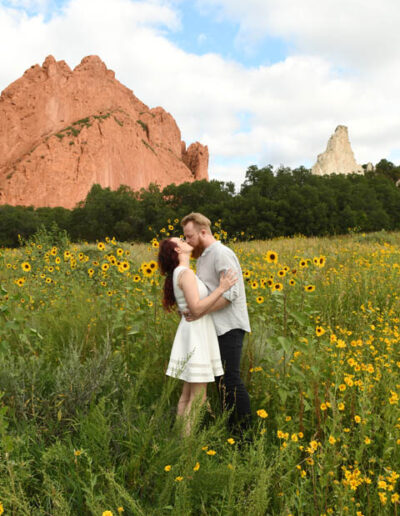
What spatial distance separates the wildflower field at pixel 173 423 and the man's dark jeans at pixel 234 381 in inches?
4.3

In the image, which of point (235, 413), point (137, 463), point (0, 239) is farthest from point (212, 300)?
point (0, 239)

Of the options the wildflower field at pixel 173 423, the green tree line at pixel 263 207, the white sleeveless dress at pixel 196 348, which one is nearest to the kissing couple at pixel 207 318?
the white sleeveless dress at pixel 196 348

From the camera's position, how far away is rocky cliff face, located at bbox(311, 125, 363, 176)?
91.2 metres

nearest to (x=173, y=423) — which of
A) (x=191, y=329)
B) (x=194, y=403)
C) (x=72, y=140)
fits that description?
(x=191, y=329)

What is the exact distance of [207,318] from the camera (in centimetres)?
280

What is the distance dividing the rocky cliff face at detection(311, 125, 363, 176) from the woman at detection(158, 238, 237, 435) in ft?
310

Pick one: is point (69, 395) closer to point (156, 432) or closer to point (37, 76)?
point (156, 432)

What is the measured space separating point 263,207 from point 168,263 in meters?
26.2

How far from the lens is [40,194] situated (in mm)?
84375

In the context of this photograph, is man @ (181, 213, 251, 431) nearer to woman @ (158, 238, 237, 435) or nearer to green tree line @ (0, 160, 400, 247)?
woman @ (158, 238, 237, 435)

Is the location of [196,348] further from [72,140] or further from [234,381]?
[72,140]

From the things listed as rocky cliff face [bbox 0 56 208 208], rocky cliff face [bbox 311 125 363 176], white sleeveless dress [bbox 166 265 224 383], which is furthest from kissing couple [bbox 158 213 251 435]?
rocky cliff face [bbox 311 125 363 176]

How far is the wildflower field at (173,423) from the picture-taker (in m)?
1.86

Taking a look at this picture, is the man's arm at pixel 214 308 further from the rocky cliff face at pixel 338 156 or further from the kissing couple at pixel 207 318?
the rocky cliff face at pixel 338 156
